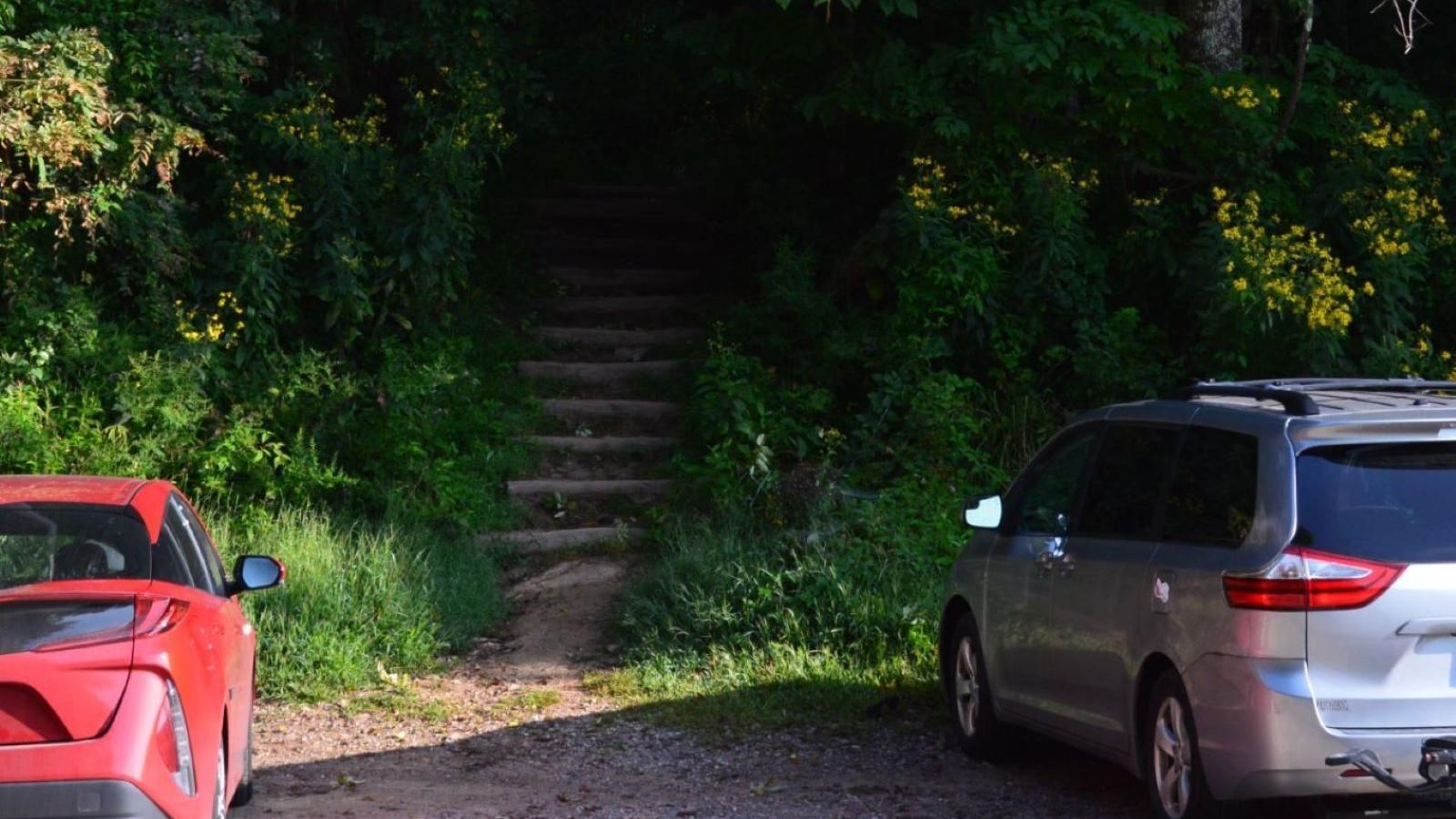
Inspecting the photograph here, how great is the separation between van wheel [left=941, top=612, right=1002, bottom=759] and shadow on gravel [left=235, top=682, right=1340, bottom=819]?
12cm

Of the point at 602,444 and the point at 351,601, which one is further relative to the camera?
the point at 602,444

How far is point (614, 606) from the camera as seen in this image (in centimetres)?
1166

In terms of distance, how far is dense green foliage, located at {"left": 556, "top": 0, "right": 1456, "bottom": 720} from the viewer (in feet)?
40.5

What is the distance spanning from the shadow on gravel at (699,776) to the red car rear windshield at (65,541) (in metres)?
1.65

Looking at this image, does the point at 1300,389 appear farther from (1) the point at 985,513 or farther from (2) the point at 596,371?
(2) the point at 596,371

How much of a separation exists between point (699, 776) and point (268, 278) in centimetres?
688

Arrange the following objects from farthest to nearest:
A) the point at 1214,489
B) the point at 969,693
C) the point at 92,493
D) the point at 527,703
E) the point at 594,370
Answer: the point at 594,370
the point at 527,703
the point at 969,693
the point at 1214,489
the point at 92,493

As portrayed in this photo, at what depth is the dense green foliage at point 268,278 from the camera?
1199cm

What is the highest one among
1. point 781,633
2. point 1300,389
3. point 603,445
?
point 1300,389

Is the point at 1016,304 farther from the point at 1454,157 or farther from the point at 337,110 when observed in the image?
the point at 337,110

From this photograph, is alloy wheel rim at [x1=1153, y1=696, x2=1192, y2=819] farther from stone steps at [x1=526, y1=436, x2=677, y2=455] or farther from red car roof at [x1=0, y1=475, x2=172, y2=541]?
stone steps at [x1=526, y1=436, x2=677, y2=455]

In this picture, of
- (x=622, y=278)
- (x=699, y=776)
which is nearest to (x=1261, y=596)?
(x=699, y=776)

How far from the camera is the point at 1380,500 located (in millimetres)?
5859

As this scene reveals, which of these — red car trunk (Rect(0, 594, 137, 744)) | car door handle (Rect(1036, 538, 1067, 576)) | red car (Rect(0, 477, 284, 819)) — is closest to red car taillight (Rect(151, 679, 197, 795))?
red car (Rect(0, 477, 284, 819))
